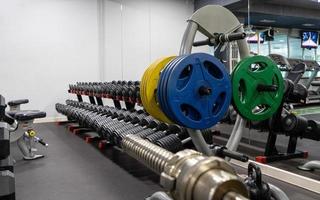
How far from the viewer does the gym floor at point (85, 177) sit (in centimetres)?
250

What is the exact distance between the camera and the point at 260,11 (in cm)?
704

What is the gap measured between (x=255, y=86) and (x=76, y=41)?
19.6 ft

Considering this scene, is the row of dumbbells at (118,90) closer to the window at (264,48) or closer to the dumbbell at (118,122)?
the dumbbell at (118,122)

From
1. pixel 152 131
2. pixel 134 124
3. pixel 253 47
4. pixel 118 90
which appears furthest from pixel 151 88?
pixel 253 47

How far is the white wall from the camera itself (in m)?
6.46

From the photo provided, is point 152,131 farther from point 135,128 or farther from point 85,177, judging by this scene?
point 85,177

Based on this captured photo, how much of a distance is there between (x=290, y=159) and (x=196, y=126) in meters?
2.32

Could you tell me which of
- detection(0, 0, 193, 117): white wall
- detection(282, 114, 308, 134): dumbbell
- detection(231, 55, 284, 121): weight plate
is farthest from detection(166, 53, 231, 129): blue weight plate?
detection(0, 0, 193, 117): white wall

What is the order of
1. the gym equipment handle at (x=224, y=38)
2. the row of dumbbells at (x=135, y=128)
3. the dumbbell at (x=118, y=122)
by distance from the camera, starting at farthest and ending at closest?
the dumbbell at (x=118, y=122) → the row of dumbbells at (x=135, y=128) → the gym equipment handle at (x=224, y=38)

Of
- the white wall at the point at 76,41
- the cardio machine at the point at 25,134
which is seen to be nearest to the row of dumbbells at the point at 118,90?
the cardio machine at the point at 25,134

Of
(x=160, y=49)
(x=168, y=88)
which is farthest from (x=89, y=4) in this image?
(x=168, y=88)

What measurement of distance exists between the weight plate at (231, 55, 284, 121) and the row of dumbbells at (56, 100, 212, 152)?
1.13 meters

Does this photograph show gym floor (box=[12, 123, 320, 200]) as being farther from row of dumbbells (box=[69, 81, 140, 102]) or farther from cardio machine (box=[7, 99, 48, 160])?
row of dumbbells (box=[69, 81, 140, 102])

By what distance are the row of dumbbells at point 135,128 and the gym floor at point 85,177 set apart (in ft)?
0.97
